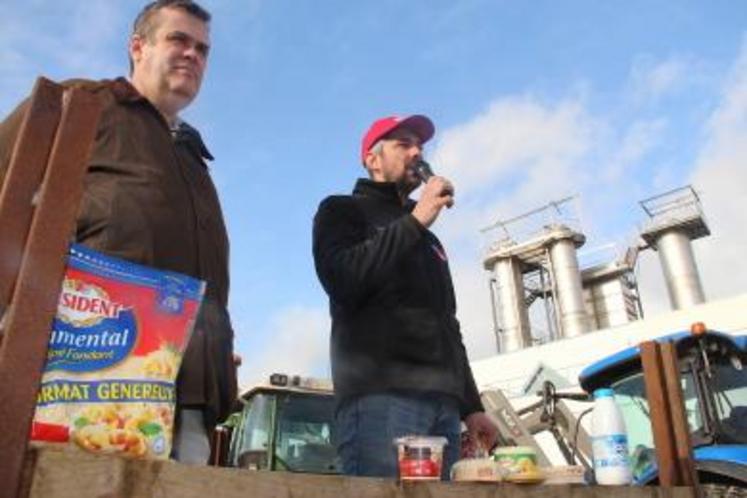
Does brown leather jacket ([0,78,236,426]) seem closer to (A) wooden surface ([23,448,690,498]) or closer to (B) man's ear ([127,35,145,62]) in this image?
(B) man's ear ([127,35,145,62])

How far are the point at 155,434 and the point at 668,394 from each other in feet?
5.75

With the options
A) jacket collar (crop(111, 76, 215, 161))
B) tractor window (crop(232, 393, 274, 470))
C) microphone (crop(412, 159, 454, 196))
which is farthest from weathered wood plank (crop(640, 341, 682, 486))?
tractor window (crop(232, 393, 274, 470))

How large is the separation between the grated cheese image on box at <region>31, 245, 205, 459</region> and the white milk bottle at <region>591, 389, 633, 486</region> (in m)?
1.34

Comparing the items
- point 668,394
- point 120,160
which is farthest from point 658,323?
point 120,160

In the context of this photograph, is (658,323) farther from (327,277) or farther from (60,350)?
(60,350)

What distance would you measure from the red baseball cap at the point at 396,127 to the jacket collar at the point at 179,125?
0.92 metres

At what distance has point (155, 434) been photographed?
4.32 feet

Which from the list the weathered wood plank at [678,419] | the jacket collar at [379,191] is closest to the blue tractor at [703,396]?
the weathered wood plank at [678,419]

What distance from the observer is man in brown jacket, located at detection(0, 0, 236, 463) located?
1735 millimetres

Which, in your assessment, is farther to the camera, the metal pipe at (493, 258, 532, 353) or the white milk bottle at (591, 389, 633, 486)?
the metal pipe at (493, 258, 532, 353)

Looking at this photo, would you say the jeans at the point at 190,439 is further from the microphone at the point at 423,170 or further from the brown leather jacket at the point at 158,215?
the microphone at the point at 423,170

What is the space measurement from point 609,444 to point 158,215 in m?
1.43

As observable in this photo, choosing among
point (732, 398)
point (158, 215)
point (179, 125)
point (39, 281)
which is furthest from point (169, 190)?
point (732, 398)

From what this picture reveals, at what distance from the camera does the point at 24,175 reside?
1.23m
